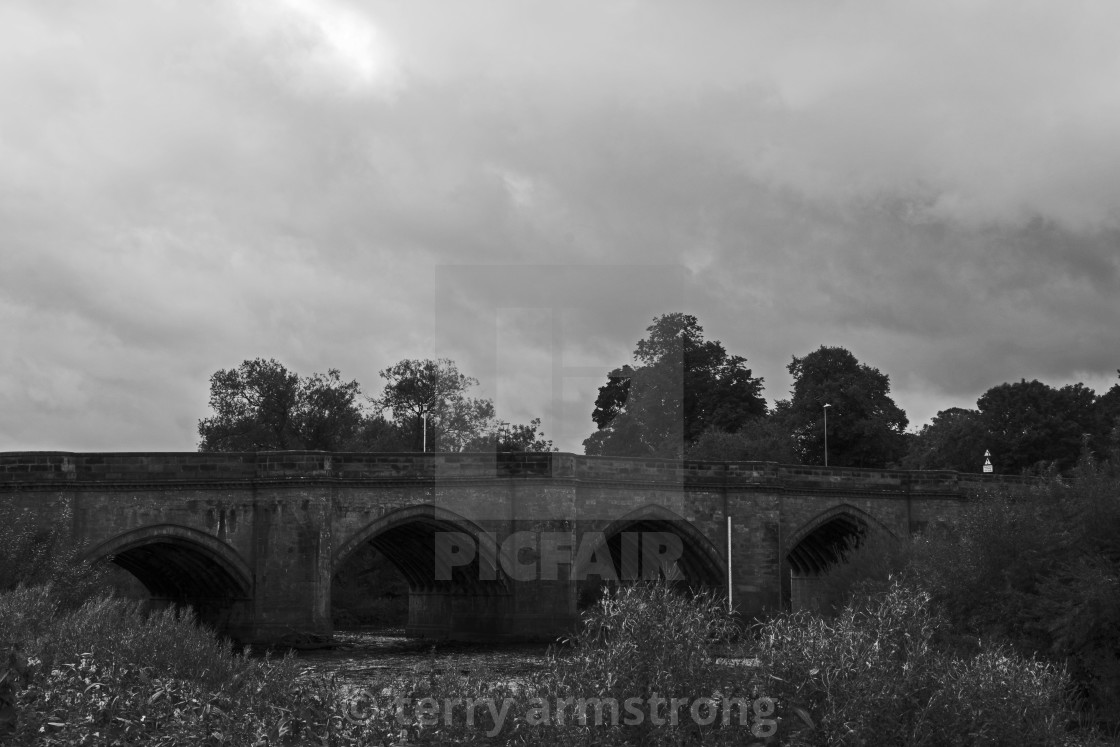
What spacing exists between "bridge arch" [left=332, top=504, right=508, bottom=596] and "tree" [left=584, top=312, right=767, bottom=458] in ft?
61.9

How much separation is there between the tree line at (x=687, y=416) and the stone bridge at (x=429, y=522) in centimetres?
2267

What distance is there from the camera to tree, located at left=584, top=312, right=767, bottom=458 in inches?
2346

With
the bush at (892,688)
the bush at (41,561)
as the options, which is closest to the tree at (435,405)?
the bush at (41,561)

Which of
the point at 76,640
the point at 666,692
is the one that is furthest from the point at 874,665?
the point at 76,640

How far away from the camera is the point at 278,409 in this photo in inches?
2586

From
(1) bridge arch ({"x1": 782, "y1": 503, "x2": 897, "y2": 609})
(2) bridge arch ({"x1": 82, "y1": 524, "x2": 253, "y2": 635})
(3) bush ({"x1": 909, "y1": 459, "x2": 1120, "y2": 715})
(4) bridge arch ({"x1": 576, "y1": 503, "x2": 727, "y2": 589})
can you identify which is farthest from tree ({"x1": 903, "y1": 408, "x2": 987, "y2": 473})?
(3) bush ({"x1": 909, "y1": 459, "x2": 1120, "y2": 715})

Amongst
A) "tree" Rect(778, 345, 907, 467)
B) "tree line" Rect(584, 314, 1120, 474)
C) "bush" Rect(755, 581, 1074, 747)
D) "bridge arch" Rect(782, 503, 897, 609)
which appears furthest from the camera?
"tree" Rect(778, 345, 907, 467)

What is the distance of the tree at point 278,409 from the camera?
213ft

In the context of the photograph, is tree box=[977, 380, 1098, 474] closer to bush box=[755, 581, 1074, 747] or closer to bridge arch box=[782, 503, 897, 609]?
bridge arch box=[782, 503, 897, 609]

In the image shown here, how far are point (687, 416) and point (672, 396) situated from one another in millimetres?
4405

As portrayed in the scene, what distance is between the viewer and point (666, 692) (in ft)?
31.8

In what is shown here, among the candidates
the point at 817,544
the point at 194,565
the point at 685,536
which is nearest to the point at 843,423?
the point at 817,544

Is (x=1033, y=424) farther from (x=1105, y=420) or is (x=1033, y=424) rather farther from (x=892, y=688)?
(x=892, y=688)

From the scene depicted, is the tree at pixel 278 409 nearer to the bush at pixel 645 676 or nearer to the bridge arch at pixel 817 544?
the bridge arch at pixel 817 544
